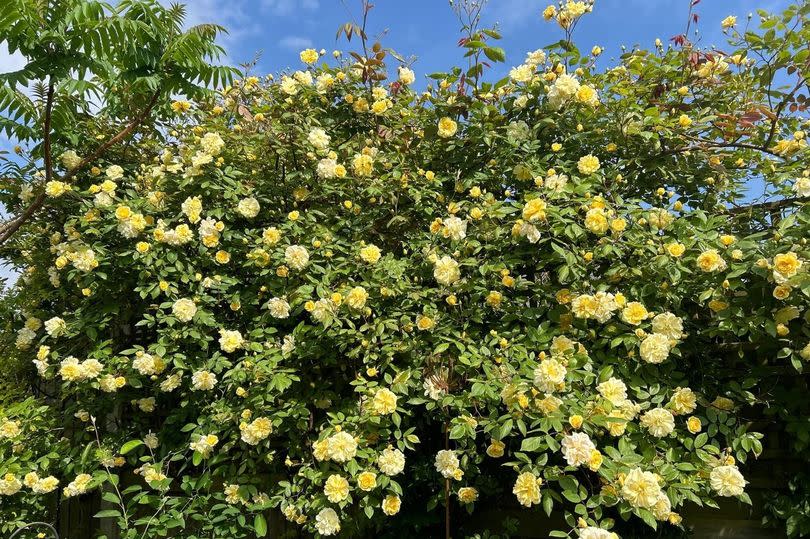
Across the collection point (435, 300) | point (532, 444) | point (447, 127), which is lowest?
point (532, 444)

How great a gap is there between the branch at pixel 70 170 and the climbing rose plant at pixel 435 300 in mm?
75

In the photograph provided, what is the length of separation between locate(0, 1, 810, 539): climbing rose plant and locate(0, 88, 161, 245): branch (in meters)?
0.07

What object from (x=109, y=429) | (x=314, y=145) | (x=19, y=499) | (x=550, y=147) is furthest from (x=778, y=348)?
(x=19, y=499)

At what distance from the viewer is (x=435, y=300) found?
7.72 ft

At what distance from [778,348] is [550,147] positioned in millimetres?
1232

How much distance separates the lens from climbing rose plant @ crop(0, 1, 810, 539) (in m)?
1.99

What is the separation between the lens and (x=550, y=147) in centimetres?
259

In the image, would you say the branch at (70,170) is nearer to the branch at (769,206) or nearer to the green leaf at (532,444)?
the green leaf at (532,444)

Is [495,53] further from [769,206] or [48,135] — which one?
[48,135]

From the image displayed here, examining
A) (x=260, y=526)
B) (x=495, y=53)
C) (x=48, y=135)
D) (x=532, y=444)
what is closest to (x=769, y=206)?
(x=495, y=53)

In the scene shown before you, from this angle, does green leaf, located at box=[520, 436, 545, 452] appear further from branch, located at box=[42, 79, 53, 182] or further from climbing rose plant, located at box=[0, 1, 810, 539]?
branch, located at box=[42, 79, 53, 182]

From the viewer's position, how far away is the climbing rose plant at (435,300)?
78.2 inches

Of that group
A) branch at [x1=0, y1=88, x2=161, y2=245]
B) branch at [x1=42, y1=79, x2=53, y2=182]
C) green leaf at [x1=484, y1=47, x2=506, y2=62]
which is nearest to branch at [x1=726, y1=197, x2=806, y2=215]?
green leaf at [x1=484, y1=47, x2=506, y2=62]

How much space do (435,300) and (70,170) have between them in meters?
2.21
